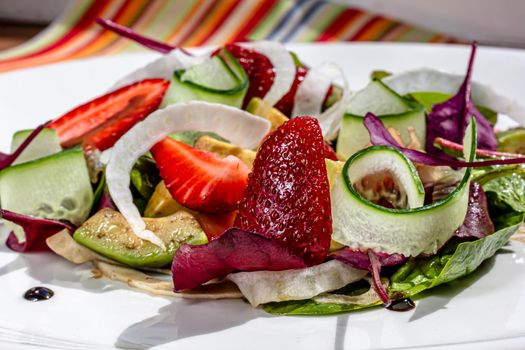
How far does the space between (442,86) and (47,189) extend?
1.31 meters

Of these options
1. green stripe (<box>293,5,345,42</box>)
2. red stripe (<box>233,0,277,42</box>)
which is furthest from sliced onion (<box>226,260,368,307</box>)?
red stripe (<box>233,0,277,42</box>)

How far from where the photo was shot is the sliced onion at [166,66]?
2.67 m

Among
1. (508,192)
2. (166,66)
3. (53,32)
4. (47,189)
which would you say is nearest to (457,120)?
(508,192)

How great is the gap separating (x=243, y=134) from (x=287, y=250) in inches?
21.0

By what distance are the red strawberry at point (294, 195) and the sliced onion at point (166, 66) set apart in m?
0.78

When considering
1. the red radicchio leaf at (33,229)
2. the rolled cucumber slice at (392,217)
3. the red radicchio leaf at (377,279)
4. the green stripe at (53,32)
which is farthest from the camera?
the green stripe at (53,32)

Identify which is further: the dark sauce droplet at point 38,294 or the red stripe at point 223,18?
the red stripe at point 223,18

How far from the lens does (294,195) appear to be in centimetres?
193

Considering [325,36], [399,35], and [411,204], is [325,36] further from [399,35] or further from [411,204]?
[411,204]

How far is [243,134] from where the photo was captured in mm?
2346

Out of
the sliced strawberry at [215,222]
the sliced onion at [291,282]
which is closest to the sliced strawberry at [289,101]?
the sliced strawberry at [215,222]

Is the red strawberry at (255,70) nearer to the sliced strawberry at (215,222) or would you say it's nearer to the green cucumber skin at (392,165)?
the sliced strawberry at (215,222)

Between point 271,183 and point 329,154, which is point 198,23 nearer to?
point 329,154

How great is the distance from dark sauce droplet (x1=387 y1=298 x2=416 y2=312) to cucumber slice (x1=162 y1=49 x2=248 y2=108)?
0.88 m
